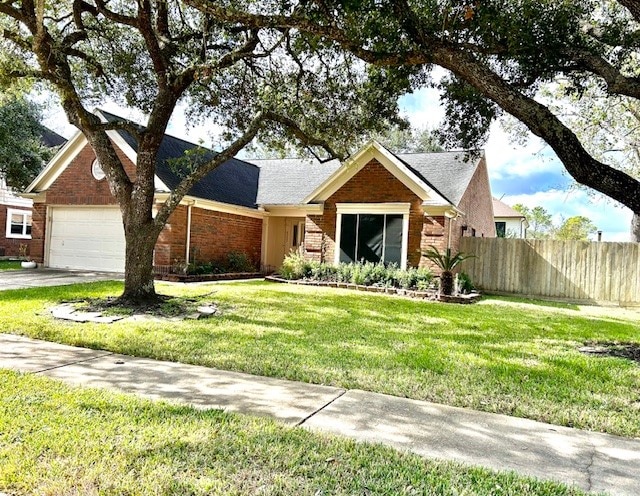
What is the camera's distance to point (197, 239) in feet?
53.5

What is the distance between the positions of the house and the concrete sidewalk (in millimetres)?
10729

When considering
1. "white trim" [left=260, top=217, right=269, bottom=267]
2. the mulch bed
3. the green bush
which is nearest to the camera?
the mulch bed

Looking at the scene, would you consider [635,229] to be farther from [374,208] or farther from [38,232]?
[38,232]

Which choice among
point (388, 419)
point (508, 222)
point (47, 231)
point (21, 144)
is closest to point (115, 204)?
point (47, 231)

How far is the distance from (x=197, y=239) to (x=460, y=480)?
48.1 ft

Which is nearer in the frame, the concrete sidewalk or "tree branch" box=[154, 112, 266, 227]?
the concrete sidewalk

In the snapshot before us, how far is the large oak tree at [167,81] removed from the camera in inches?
355

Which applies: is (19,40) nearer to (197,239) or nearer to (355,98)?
(355,98)

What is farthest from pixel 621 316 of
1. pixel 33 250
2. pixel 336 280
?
pixel 33 250

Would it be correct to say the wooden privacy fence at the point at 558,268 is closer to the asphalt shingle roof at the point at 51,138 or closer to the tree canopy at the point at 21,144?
the tree canopy at the point at 21,144

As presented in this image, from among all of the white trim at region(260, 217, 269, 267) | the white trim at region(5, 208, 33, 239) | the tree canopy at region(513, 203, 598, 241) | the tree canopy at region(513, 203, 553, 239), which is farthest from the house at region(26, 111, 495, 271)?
the tree canopy at region(513, 203, 553, 239)

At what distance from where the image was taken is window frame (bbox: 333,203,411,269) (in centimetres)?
1515

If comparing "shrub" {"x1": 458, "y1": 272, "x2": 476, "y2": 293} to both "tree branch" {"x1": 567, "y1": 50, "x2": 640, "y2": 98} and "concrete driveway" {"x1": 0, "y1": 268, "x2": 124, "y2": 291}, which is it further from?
"concrete driveway" {"x1": 0, "y1": 268, "x2": 124, "y2": 291}

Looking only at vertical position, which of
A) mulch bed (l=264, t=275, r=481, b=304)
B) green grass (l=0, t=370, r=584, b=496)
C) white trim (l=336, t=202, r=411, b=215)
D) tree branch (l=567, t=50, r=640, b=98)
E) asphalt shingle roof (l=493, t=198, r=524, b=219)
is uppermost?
asphalt shingle roof (l=493, t=198, r=524, b=219)
